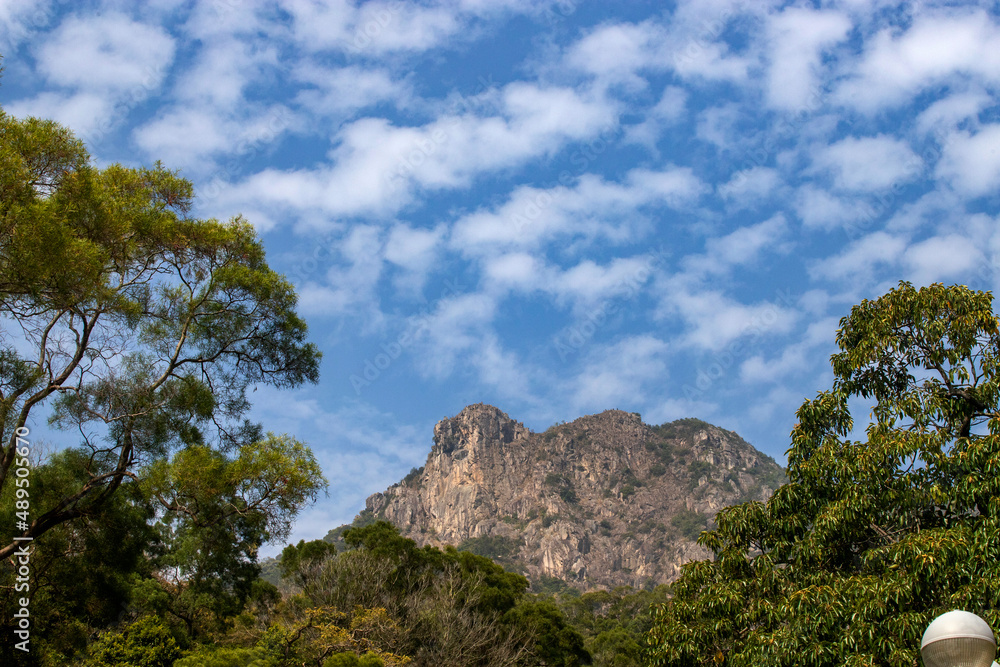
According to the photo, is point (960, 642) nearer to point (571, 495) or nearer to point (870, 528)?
point (870, 528)

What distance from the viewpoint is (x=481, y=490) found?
578ft

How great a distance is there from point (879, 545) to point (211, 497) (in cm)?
795

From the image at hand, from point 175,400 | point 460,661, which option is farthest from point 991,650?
point 460,661

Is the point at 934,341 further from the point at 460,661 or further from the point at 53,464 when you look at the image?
the point at 460,661

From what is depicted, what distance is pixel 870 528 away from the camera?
7.93 meters

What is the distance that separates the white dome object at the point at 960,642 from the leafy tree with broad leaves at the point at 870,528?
400 cm

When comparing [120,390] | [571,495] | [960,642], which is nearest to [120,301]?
[120,390]

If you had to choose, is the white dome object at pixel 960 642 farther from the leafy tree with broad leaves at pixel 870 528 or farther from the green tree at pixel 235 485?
the green tree at pixel 235 485

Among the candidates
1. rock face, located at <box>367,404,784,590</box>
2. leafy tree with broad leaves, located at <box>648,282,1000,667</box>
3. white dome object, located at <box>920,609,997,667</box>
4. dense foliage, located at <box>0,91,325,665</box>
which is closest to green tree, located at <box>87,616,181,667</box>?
dense foliage, located at <box>0,91,325,665</box>

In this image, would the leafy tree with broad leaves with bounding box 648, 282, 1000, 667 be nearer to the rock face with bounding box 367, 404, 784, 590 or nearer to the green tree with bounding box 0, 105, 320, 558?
the green tree with bounding box 0, 105, 320, 558

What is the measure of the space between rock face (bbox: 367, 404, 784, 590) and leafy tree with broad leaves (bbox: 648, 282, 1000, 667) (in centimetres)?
14830

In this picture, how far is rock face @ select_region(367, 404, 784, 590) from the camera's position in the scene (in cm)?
15938

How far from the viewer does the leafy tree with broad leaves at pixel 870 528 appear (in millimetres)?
6730

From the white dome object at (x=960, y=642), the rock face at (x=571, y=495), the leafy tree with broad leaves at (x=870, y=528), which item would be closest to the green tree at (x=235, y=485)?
the leafy tree with broad leaves at (x=870, y=528)
